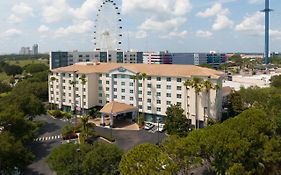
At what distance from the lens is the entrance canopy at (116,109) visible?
62438 mm

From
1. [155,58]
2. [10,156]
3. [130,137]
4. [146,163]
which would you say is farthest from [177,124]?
[155,58]

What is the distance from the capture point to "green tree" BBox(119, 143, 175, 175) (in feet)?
94.2

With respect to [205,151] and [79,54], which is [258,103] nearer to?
[205,151]

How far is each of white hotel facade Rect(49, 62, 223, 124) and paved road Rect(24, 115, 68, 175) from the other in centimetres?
886

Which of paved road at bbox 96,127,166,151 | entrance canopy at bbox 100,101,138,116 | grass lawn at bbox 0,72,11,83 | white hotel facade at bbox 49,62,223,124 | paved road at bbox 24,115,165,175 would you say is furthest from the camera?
grass lawn at bbox 0,72,11,83

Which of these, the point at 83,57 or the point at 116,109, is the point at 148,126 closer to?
the point at 116,109

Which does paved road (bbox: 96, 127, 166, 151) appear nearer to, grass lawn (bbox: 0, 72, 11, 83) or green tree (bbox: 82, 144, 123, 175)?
green tree (bbox: 82, 144, 123, 175)

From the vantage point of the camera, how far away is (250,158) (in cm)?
3512

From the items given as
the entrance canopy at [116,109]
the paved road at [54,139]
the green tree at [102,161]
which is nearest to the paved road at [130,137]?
the paved road at [54,139]

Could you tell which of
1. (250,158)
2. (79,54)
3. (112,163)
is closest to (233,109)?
(250,158)

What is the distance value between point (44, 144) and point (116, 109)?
53.9 ft

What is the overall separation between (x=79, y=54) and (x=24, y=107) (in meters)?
70.4

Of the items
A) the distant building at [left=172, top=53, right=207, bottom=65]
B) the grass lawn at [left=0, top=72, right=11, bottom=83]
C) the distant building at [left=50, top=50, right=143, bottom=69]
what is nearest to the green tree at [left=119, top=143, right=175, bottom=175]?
the distant building at [left=50, top=50, right=143, bottom=69]

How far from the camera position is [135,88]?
220ft
